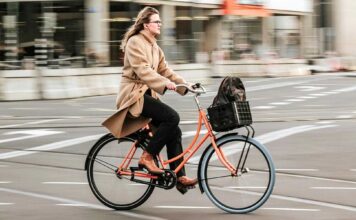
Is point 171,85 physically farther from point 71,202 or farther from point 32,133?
point 32,133

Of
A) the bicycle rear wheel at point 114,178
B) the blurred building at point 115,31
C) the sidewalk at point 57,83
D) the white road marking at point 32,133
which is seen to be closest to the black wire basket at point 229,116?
the bicycle rear wheel at point 114,178

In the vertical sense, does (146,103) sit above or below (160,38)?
below

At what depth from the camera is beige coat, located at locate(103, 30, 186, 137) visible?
711 cm

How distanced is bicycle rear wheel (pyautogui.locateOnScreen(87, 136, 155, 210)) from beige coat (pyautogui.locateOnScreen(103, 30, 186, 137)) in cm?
23

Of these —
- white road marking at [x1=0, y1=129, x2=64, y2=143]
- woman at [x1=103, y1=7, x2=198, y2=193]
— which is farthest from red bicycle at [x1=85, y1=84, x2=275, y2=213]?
white road marking at [x1=0, y1=129, x2=64, y2=143]

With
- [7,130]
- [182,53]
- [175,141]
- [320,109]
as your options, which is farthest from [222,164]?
[182,53]

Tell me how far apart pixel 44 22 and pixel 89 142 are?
1839 centimetres

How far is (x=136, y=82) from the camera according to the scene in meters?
7.29

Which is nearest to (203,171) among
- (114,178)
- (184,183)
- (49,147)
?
(184,183)

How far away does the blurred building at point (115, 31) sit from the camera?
3008cm

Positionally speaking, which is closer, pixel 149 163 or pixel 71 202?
pixel 149 163

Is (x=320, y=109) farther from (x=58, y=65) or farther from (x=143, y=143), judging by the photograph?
(x=143, y=143)

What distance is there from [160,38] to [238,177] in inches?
1213

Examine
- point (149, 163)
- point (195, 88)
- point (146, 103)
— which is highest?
point (195, 88)
